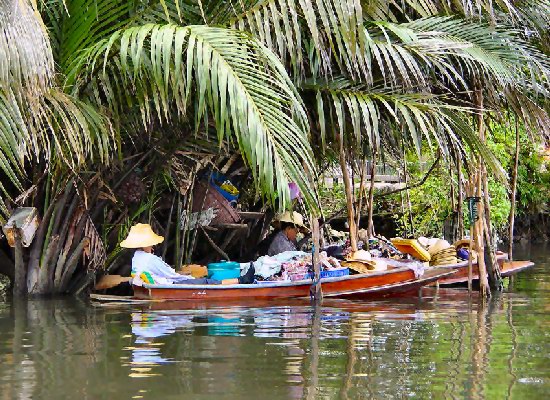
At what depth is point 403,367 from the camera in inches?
292

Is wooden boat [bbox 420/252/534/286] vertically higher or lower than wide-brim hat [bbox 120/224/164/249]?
lower

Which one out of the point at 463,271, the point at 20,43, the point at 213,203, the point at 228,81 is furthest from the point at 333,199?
the point at 20,43

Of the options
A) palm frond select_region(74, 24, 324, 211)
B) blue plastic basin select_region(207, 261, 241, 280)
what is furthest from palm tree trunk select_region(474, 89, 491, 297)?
palm frond select_region(74, 24, 324, 211)

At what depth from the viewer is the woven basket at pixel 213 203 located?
563 inches

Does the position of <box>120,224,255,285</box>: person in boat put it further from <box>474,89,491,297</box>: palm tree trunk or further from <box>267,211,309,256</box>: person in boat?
<box>474,89,491,297</box>: palm tree trunk

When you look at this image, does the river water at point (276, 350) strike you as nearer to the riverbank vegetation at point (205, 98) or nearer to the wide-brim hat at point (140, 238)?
the wide-brim hat at point (140, 238)

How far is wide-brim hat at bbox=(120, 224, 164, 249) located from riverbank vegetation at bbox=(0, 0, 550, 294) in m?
0.58

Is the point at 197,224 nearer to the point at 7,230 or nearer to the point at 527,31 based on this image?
the point at 7,230

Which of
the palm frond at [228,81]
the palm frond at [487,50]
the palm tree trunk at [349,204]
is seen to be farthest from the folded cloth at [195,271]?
the palm frond at [487,50]

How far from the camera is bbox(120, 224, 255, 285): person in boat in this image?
1216cm

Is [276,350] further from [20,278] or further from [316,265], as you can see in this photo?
[20,278]

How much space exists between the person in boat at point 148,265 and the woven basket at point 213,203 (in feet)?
6.43

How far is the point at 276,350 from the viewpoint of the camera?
8.27 m

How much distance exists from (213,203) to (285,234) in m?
1.08
